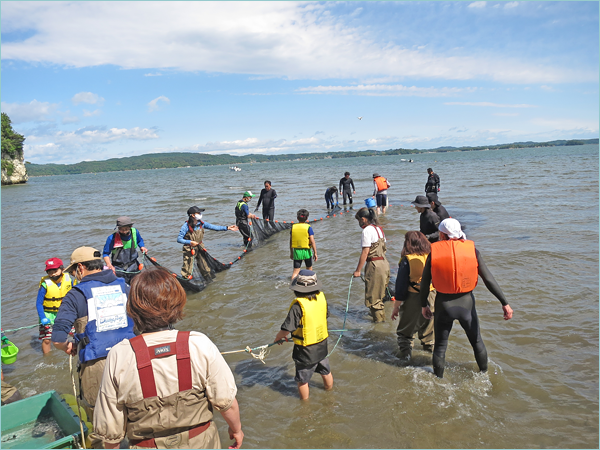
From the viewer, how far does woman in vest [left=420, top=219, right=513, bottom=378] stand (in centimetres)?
427

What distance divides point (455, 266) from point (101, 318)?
146 inches

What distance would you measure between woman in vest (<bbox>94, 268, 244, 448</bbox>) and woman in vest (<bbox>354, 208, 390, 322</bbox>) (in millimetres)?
4254

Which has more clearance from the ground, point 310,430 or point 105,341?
point 105,341

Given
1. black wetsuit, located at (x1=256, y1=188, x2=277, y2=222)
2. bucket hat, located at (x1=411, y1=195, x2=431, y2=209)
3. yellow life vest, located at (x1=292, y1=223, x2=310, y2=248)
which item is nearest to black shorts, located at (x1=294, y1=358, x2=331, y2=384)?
yellow life vest, located at (x1=292, y1=223, x2=310, y2=248)

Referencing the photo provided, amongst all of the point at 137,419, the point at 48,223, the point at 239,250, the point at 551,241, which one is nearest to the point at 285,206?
the point at 239,250

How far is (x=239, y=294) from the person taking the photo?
872 cm

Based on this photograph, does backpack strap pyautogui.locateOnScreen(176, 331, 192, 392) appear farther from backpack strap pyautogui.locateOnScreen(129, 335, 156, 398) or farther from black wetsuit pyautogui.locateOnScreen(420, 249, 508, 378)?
black wetsuit pyautogui.locateOnScreen(420, 249, 508, 378)

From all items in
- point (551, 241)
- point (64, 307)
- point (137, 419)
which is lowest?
point (551, 241)

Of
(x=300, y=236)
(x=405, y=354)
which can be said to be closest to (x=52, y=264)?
(x=300, y=236)

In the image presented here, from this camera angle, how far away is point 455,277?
4270 mm

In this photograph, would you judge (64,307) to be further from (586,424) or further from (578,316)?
(578,316)

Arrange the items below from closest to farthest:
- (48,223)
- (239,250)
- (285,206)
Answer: (239,250) < (48,223) < (285,206)

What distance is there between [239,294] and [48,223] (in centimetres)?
2048

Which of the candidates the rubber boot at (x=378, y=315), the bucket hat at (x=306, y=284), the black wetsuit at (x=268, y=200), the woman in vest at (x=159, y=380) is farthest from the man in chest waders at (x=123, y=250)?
the black wetsuit at (x=268, y=200)
